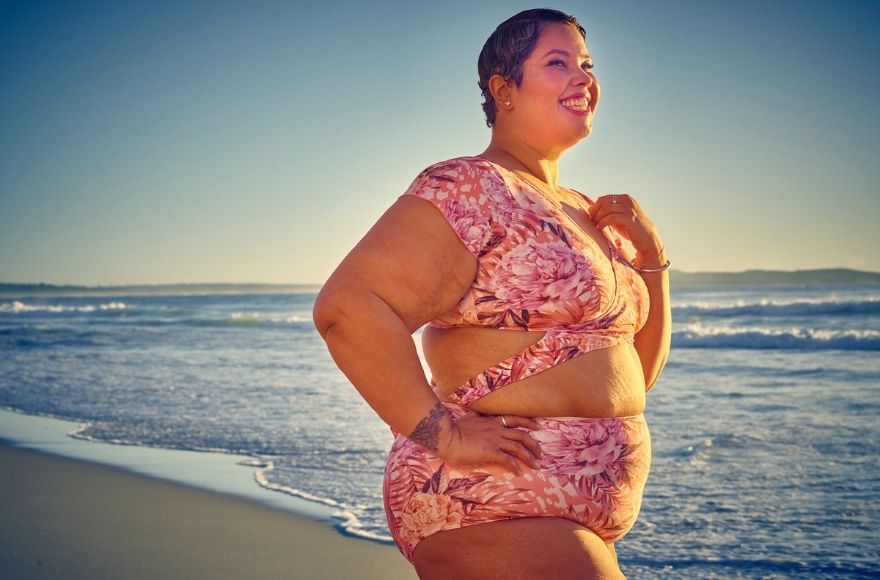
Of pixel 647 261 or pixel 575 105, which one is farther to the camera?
pixel 647 261

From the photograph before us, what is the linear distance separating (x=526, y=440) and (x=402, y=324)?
34cm

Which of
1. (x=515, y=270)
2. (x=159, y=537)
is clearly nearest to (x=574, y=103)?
(x=515, y=270)

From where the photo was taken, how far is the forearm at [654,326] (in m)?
2.34

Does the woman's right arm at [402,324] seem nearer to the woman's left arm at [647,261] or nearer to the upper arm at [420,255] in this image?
the upper arm at [420,255]

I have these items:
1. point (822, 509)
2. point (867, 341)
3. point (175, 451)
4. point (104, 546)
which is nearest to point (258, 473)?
point (175, 451)

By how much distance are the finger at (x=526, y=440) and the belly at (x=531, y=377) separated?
78 mm

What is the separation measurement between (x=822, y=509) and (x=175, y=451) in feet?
16.9

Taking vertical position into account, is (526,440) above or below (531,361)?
below

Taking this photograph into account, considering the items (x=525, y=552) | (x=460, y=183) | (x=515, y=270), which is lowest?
(x=525, y=552)

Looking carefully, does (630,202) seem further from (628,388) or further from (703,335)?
(703,335)

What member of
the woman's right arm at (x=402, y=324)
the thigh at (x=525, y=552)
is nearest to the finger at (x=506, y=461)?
the woman's right arm at (x=402, y=324)

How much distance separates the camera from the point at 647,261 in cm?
239

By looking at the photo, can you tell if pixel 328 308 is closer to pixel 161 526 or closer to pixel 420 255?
pixel 420 255

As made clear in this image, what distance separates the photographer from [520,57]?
2146mm
